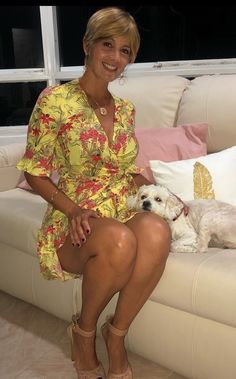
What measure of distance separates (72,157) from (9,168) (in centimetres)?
87

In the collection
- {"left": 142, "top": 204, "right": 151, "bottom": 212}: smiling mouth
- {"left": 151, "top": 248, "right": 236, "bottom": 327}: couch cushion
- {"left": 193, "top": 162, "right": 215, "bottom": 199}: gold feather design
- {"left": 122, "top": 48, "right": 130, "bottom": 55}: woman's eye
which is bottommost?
{"left": 151, "top": 248, "right": 236, "bottom": 327}: couch cushion

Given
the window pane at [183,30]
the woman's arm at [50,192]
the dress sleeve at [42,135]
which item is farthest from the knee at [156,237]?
the window pane at [183,30]

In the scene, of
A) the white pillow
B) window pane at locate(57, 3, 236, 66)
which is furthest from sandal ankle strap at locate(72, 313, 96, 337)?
window pane at locate(57, 3, 236, 66)

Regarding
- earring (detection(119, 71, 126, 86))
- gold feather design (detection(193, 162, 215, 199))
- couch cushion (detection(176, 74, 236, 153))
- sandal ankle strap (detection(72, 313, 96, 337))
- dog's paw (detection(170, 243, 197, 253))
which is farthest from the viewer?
couch cushion (detection(176, 74, 236, 153))

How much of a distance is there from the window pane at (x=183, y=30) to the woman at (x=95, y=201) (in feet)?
5.04

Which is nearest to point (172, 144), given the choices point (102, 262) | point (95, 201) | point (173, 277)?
point (95, 201)

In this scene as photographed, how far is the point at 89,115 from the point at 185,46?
1701 mm

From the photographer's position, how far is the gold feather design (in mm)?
1846

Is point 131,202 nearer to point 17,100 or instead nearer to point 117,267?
point 117,267

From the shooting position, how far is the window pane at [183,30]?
2922 mm

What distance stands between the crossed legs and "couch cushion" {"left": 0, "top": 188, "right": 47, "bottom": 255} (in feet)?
1.29

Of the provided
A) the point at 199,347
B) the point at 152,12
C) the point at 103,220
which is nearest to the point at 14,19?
the point at 152,12

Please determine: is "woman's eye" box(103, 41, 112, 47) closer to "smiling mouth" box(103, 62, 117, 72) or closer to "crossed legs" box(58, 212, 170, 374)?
"smiling mouth" box(103, 62, 117, 72)

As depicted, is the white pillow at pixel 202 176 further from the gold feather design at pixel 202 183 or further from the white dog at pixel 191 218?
the white dog at pixel 191 218
